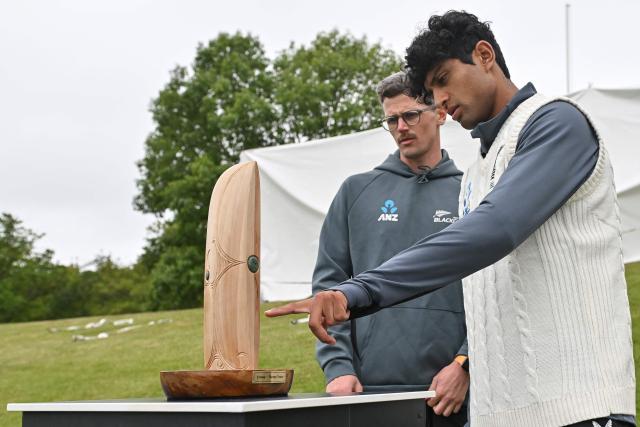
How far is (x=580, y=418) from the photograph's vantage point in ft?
6.50

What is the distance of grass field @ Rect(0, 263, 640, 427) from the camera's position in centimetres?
885

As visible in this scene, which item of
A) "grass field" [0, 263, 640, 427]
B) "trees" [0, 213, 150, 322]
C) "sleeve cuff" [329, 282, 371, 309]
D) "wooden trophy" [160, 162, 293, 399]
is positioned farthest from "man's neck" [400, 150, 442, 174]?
"trees" [0, 213, 150, 322]

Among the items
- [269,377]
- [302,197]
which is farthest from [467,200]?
[302,197]

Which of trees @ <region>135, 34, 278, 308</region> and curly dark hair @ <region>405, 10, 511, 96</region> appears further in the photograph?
trees @ <region>135, 34, 278, 308</region>

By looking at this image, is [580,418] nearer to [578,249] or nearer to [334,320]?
[578,249]

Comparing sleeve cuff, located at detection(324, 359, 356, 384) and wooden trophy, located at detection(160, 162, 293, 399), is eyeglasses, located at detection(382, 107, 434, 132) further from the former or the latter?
wooden trophy, located at detection(160, 162, 293, 399)

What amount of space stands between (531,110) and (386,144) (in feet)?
26.1

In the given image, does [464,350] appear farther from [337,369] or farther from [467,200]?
[467,200]

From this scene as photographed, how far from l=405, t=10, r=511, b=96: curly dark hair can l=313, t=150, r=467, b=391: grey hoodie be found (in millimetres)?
1172

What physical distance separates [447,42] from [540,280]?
0.66 metres

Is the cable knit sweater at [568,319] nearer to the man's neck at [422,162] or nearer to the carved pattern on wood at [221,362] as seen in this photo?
the carved pattern on wood at [221,362]

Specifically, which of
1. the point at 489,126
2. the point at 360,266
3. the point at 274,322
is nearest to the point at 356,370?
the point at 360,266

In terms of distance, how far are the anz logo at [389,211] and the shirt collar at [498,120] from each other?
115 cm

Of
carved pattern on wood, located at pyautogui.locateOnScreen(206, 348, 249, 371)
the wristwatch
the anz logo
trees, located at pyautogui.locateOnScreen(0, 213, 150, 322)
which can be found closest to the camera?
carved pattern on wood, located at pyautogui.locateOnScreen(206, 348, 249, 371)
